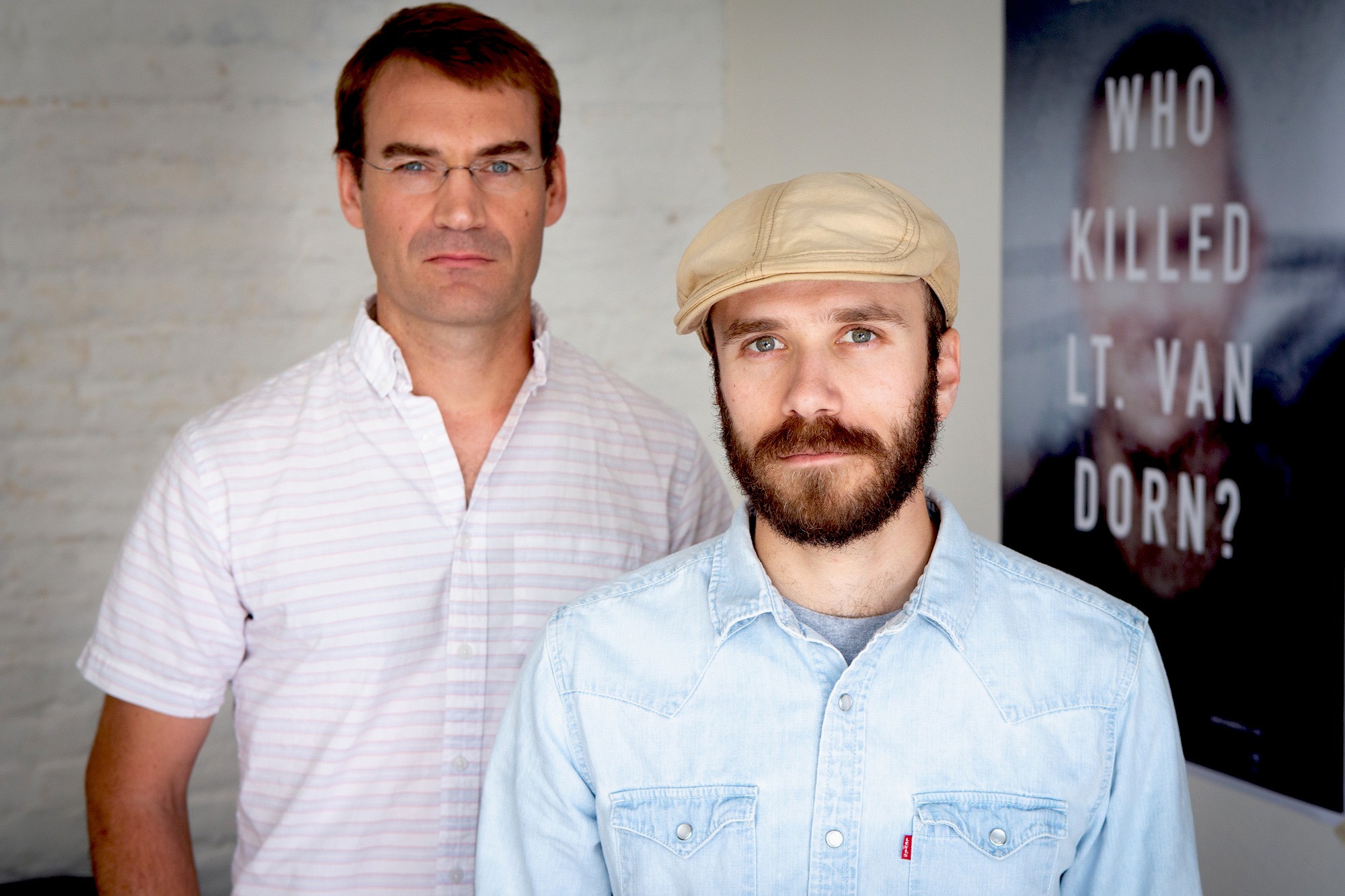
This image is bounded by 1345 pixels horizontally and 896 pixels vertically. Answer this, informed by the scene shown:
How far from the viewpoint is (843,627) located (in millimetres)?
1533

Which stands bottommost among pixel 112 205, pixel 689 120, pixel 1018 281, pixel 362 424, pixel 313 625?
pixel 313 625

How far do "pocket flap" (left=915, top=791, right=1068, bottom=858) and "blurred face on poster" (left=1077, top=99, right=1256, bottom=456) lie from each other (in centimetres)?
105

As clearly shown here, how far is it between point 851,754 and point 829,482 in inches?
12.5

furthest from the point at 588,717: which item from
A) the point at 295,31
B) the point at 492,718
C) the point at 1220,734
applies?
the point at 295,31

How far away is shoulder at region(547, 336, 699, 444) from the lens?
86.2 inches

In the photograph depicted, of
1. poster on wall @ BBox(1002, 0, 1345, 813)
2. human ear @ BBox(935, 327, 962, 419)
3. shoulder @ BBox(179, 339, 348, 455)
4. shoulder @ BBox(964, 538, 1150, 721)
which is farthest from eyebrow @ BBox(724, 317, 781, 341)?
poster on wall @ BBox(1002, 0, 1345, 813)

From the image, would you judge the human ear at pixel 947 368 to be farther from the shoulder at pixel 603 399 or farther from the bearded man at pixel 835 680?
the shoulder at pixel 603 399

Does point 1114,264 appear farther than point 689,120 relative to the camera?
No

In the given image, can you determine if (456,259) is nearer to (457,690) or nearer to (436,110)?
(436,110)

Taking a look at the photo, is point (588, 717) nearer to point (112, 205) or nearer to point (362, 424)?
point (362, 424)

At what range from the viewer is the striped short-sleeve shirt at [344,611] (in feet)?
6.32

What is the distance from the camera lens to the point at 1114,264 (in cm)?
239

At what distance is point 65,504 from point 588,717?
2.25 m

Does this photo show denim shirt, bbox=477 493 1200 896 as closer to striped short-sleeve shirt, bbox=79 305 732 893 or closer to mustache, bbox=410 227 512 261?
striped short-sleeve shirt, bbox=79 305 732 893
